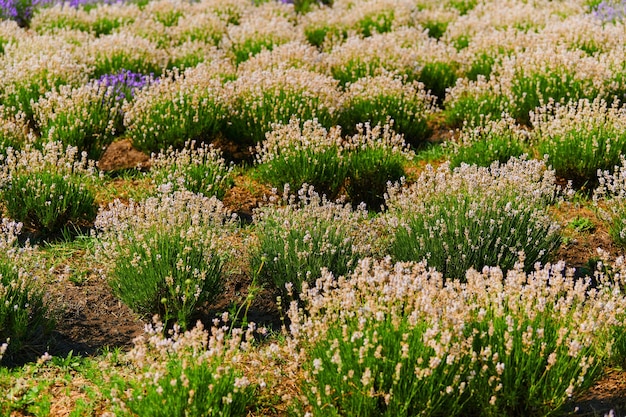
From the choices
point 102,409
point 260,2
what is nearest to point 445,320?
point 102,409

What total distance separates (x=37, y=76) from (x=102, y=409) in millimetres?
5779

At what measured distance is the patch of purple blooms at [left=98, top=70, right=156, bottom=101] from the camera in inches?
357

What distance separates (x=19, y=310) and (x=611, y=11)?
387 inches

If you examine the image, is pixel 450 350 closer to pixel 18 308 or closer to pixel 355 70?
pixel 18 308

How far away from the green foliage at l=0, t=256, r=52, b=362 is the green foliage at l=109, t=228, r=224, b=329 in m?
0.56

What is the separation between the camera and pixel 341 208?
19.8ft

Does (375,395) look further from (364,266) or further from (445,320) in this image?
(364,266)

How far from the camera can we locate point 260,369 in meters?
4.36

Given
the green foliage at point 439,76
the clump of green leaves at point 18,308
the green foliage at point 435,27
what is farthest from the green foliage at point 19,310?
the green foliage at point 435,27

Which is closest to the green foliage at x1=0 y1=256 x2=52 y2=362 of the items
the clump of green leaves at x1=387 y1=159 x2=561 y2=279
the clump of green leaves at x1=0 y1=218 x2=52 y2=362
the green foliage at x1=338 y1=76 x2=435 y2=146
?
the clump of green leaves at x1=0 y1=218 x2=52 y2=362

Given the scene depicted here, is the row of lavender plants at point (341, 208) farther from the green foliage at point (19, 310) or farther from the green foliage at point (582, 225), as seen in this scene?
the green foliage at point (582, 225)

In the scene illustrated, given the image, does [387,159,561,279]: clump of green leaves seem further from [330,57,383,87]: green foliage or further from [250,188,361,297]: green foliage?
[330,57,383,87]: green foliage

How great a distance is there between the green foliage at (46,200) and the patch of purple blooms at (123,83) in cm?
234

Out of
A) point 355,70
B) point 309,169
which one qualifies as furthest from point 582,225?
point 355,70
